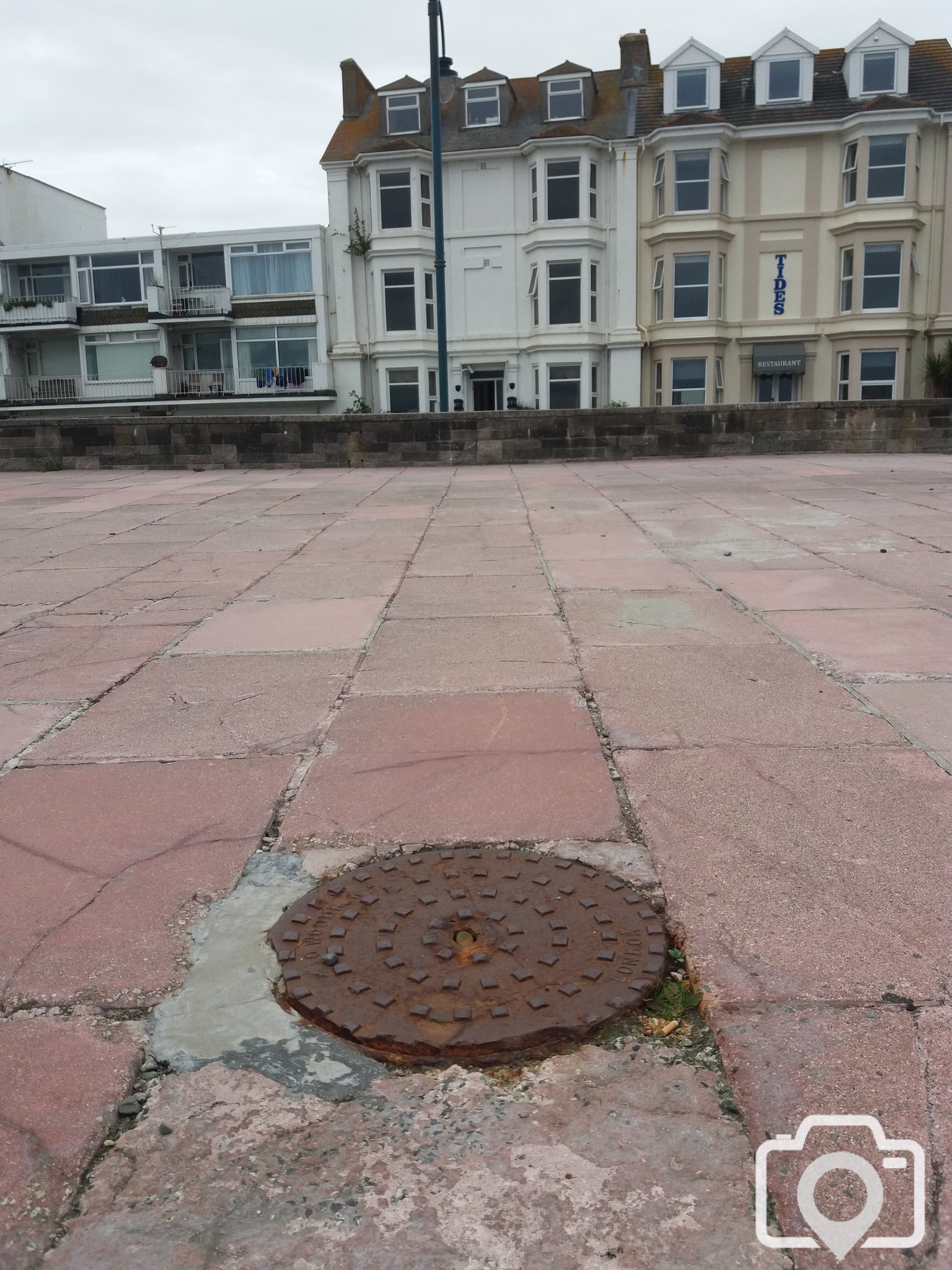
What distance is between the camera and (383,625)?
558cm

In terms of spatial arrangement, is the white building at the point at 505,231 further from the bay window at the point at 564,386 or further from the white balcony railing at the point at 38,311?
the white balcony railing at the point at 38,311

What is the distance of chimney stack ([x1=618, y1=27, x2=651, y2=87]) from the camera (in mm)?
33844

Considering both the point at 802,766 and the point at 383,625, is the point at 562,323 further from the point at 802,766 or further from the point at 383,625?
the point at 802,766

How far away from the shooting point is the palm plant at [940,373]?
30.6m

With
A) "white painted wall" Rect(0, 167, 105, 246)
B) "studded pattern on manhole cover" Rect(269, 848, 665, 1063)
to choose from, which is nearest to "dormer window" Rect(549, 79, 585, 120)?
"white painted wall" Rect(0, 167, 105, 246)

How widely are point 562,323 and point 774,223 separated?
764 cm

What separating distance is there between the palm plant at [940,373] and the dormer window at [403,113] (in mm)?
18892

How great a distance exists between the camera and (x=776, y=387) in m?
33.8

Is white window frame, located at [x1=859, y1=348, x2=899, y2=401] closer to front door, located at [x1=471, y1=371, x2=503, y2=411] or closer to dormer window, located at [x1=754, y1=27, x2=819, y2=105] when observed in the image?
dormer window, located at [x1=754, y1=27, x2=819, y2=105]

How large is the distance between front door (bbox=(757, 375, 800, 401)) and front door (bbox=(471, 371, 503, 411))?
352 inches

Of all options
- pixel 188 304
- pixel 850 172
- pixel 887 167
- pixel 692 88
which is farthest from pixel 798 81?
pixel 188 304

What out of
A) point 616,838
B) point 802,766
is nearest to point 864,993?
point 616,838

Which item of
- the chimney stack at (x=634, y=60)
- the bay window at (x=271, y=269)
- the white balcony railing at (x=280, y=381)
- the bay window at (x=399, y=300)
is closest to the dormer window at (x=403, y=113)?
the bay window at (x=399, y=300)

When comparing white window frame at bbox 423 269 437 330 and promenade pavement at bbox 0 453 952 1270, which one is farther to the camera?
white window frame at bbox 423 269 437 330
